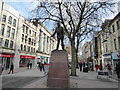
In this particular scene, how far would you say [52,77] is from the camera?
685 centimetres

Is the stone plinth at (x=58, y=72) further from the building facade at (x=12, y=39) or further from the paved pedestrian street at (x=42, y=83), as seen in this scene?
the building facade at (x=12, y=39)

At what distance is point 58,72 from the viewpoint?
22.8 ft

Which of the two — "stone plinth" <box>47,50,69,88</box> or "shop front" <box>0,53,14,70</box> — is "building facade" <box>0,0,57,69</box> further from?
"stone plinth" <box>47,50,69,88</box>

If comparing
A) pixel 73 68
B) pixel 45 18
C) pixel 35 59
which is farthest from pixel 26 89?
pixel 35 59

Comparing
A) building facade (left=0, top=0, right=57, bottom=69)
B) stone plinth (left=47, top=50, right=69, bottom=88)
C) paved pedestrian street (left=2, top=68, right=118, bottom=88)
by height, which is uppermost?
building facade (left=0, top=0, right=57, bottom=69)

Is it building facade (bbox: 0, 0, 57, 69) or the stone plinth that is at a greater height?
building facade (bbox: 0, 0, 57, 69)

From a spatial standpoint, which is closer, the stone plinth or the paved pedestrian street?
the stone plinth

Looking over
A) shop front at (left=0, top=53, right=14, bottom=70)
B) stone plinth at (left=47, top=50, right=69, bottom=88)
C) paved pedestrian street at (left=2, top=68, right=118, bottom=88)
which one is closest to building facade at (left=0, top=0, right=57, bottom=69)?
shop front at (left=0, top=53, right=14, bottom=70)

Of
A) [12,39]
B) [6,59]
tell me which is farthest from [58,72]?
[12,39]

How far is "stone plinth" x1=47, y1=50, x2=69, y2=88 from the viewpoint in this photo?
664 centimetres

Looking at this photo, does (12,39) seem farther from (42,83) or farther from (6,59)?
(42,83)

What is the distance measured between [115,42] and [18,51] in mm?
23723

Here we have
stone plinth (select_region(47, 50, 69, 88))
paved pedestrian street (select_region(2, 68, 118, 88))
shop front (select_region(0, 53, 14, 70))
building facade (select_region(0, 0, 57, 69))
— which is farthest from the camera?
building facade (select_region(0, 0, 57, 69))

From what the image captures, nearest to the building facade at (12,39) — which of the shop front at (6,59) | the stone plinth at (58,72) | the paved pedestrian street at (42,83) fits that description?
the shop front at (6,59)
